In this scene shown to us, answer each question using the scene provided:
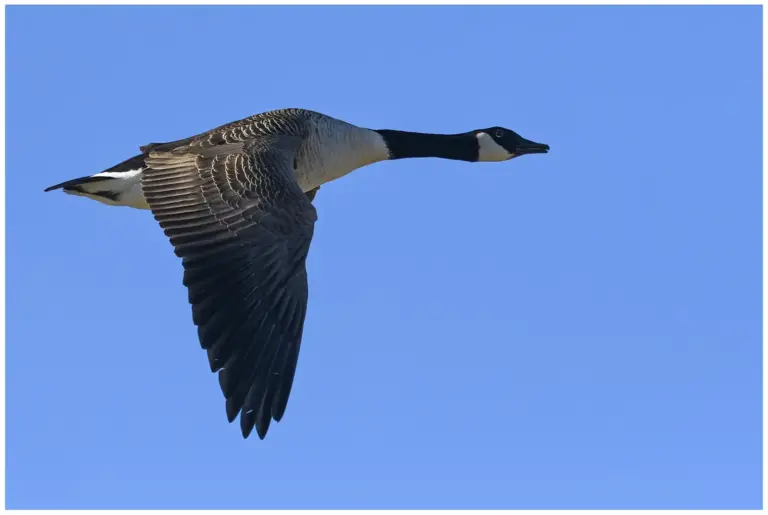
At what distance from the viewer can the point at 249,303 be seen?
1157cm

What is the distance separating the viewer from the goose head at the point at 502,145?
1598 centimetres

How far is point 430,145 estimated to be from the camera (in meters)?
15.9

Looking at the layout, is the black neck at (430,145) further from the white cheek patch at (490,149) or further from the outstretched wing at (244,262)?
the outstretched wing at (244,262)

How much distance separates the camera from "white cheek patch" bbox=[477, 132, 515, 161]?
52.6 feet

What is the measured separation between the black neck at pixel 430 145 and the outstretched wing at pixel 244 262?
2538 millimetres

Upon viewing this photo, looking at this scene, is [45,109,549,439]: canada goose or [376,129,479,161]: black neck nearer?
[45,109,549,439]: canada goose

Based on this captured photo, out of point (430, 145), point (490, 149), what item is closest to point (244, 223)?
point (430, 145)

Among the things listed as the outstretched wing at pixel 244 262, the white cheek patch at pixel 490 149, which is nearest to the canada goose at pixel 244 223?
the outstretched wing at pixel 244 262

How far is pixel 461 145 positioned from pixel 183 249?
5159 mm

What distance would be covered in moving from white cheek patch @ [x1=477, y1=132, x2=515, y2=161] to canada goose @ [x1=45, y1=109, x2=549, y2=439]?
2005 mm

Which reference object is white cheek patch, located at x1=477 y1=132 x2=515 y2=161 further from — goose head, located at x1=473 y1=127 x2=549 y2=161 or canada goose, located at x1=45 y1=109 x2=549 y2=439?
canada goose, located at x1=45 y1=109 x2=549 y2=439

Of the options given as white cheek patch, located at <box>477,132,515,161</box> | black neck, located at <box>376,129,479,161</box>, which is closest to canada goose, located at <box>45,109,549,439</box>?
black neck, located at <box>376,129,479,161</box>

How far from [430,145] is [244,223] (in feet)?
14.1

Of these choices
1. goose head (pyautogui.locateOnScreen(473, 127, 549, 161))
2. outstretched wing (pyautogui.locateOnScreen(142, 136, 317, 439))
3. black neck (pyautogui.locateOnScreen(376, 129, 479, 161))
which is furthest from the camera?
goose head (pyautogui.locateOnScreen(473, 127, 549, 161))
